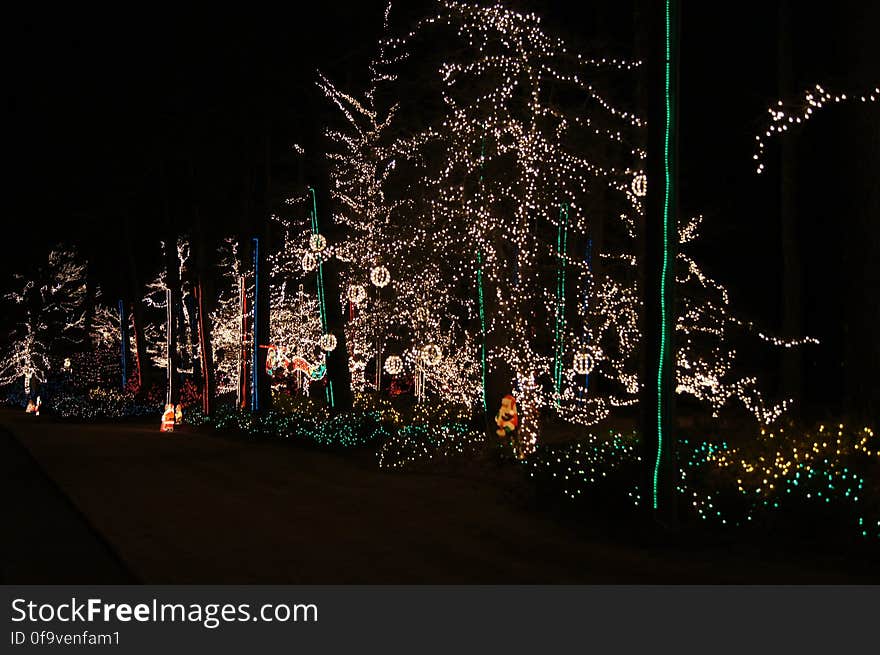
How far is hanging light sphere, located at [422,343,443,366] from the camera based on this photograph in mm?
18719

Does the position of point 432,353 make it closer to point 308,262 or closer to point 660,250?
point 308,262

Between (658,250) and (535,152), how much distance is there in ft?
17.9

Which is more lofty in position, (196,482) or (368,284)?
(368,284)

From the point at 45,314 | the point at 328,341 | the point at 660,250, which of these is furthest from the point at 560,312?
the point at 45,314

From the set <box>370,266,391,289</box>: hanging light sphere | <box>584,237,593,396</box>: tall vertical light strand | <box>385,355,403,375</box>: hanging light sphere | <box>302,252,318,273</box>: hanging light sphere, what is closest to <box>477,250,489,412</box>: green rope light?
<box>584,237,593,396</box>: tall vertical light strand

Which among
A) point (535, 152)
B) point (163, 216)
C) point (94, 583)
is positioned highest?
point (163, 216)

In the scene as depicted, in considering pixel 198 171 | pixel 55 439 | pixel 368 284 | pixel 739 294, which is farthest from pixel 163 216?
pixel 739 294

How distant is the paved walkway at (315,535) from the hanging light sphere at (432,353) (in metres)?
2.33

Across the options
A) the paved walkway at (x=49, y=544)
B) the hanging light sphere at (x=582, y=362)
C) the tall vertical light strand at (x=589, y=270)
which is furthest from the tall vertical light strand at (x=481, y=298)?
the paved walkway at (x=49, y=544)

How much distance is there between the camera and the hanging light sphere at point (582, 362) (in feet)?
50.6

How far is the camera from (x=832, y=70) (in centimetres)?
1196

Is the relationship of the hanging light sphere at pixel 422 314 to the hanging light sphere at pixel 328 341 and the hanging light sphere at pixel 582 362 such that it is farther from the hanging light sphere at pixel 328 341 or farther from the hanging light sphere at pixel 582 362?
the hanging light sphere at pixel 328 341

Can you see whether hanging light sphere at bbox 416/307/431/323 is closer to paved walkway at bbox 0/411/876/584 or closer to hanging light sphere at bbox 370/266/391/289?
hanging light sphere at bbox 370/266/391/289

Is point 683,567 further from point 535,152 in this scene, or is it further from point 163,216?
point 163,216
